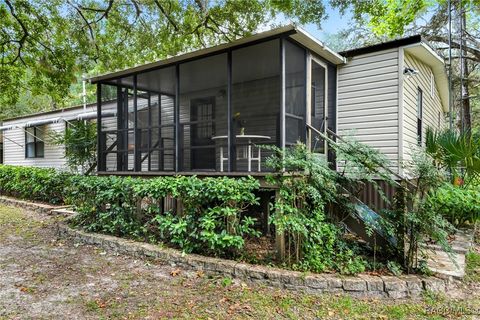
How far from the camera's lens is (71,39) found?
31.2ft

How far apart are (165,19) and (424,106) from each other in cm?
782

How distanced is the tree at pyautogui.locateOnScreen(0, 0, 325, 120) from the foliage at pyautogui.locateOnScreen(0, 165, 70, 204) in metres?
2.38

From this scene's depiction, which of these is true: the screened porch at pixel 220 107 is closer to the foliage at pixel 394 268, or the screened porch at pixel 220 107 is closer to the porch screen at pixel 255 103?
the porch screen at pixel 255 103

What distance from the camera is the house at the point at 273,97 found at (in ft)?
18.0

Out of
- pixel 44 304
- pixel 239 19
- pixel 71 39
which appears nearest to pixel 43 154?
pixel 71 39

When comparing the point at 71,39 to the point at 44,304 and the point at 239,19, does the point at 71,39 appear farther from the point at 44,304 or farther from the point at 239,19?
the point at 44,304

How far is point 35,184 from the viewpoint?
947 centimetres

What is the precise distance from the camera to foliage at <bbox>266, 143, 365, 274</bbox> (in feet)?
13.3

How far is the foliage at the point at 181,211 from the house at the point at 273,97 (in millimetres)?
641

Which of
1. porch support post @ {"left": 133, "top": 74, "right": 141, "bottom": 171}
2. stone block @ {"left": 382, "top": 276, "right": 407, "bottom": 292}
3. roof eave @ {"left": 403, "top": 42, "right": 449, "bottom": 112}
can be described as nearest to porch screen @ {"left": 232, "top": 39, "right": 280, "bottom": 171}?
porch support post @ {"left": 133, "top": 74, "right": 141, "bottom": 171}

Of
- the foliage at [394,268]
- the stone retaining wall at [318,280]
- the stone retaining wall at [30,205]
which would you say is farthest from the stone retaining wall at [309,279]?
the stone retaining wall at [30,205]

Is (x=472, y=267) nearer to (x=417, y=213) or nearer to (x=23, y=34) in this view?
(x=417, y=213)

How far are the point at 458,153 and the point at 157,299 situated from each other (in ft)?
17.9

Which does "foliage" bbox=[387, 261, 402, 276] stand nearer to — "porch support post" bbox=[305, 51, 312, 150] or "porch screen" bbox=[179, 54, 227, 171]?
"porch support post" bbox=[305, 51, 312, 150]
